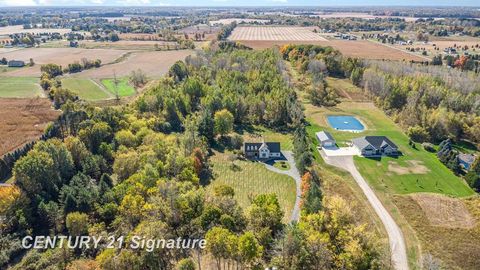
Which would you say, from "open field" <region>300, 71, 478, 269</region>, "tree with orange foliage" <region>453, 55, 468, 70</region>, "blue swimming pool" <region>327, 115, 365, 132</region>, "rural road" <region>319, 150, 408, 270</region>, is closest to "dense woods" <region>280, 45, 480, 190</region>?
"open field" <region>300, 71, 478, 269</region>

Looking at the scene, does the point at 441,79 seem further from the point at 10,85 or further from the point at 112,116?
the point at 10,85

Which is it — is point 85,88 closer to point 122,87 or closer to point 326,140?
point 122,87

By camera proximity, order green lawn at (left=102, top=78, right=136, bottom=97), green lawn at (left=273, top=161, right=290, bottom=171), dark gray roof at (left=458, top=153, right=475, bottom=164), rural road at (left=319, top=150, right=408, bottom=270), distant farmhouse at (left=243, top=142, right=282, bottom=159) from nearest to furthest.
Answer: rural road at (left=319, top=150, right=408, bottom=270)
green lawn at (left=273, top=161, right=290, bottom=171)
dark gray roof at (left=458, top=153, right=475, bottom=164)
distant farmhouse at (left=243, top=142, right=282, bottom=159)
green lawn at (left=102, top=78, right=136, bottom=97)

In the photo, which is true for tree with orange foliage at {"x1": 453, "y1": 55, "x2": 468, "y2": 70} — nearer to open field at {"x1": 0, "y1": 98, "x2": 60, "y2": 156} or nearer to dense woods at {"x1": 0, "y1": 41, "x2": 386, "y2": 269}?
dense woods at {"x1": 0, "y1": 41, "x2": 386, "y2": 269}

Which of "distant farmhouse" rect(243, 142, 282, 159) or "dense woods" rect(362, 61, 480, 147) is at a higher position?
"dense woods" rect(362, 61, 480, 147)

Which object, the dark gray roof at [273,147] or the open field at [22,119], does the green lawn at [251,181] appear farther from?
the open field at [22,119]

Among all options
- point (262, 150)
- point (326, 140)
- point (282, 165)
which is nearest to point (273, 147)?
point (262, 150)

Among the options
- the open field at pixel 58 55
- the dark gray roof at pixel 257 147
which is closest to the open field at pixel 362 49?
the open field at pixel 58 55
